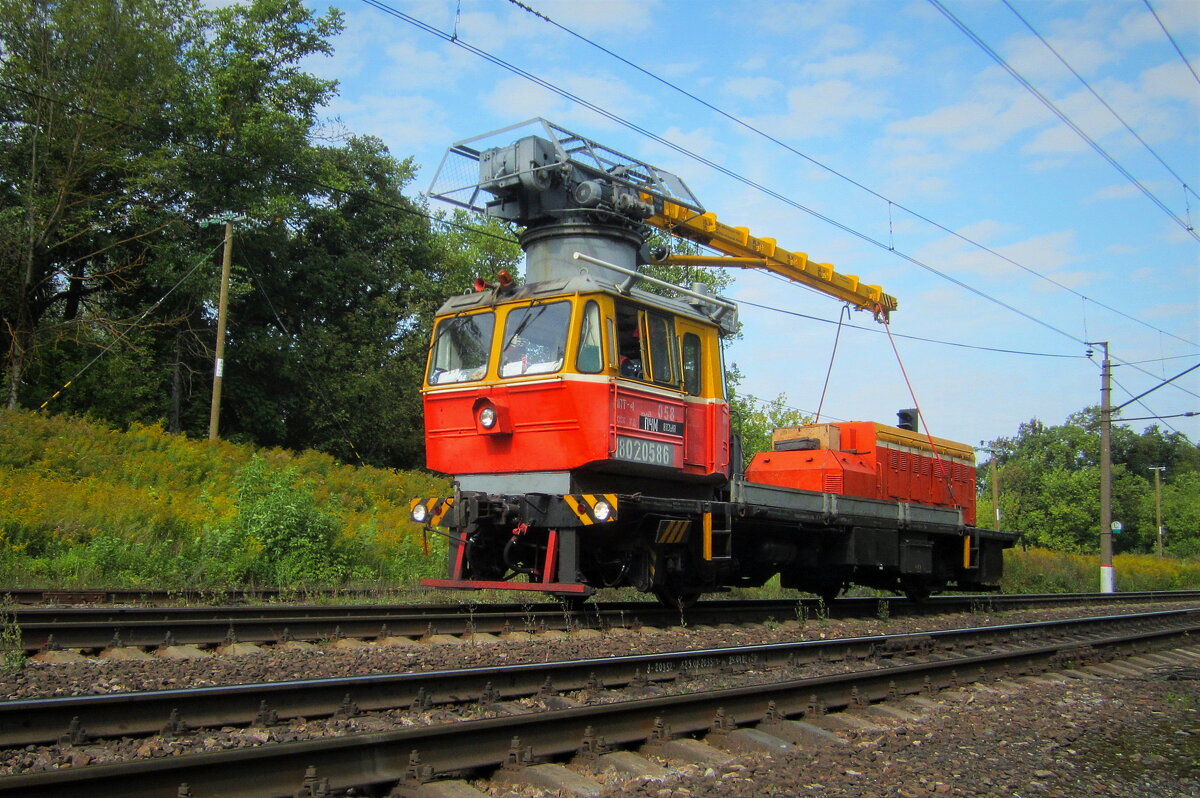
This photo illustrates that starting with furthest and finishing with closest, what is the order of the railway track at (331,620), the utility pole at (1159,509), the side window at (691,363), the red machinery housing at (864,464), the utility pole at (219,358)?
the utility pole at (1159,509), the utility pole at (219,358), the red machinery housing at (864,464), the side window at (691,363), the railway track at (331,620)

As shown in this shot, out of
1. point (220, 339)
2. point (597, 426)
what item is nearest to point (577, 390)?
point (597, 426)

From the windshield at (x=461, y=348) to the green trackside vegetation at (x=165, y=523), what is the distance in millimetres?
3731

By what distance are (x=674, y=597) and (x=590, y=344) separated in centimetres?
327

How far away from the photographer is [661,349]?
33.1ft

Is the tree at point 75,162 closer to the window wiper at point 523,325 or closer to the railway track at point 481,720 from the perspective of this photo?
the window wiper at point 523,325

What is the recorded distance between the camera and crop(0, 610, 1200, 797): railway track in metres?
3.83

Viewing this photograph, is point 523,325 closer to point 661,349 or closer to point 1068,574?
point 661,349

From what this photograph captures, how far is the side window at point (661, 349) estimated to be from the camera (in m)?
9.94

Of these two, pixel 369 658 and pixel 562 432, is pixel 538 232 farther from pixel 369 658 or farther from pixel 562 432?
pixel 369 658

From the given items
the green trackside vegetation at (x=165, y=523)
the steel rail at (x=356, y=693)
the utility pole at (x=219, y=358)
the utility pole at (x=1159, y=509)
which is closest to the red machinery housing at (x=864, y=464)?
the steel rail at (x=356, y=693)

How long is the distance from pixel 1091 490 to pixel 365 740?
52.7m

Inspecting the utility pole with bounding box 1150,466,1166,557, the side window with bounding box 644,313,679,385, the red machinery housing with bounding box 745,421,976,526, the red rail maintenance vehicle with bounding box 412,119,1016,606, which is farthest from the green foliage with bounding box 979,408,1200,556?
the side window with bounding box 644,313,679,385

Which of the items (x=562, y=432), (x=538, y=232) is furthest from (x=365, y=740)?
(x=538, y=232)

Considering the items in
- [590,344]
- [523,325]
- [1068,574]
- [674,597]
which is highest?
[523,325]
